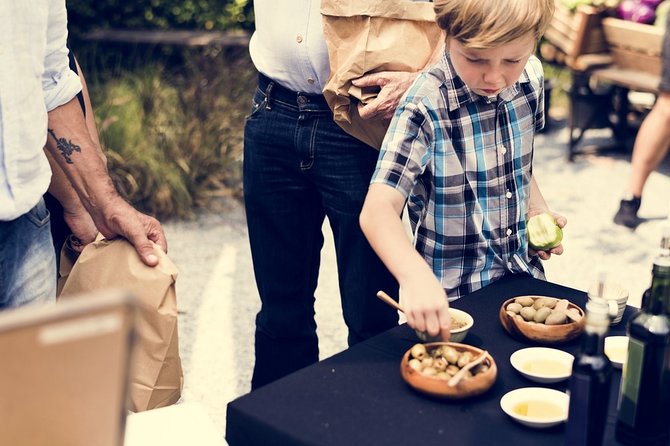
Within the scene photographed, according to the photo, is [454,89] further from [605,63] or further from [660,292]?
[605,63]

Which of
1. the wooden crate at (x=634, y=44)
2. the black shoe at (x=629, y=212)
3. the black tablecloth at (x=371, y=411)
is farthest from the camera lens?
the wooden crate at (x=634, y=44)

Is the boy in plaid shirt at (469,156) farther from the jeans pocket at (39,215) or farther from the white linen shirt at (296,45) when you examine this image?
the jeans pocket at (39,215)

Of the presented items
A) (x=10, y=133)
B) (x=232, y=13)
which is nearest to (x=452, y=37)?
(x=10, y=133)

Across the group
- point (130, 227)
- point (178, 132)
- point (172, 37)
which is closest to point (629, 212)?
point (178, 132)

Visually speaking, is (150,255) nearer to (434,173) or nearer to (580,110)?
(434,173)

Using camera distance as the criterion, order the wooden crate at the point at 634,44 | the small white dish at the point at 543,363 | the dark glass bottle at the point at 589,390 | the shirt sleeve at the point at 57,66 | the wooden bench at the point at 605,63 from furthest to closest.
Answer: the wooden bench at the point at 605,63, the wooden crate at the point at 634,44, the shirt sleeve at the point at 57,66, the small white dish at the point at 543,363, the dark glass bottle at the point at 589,390

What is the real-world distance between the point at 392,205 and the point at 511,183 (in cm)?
43

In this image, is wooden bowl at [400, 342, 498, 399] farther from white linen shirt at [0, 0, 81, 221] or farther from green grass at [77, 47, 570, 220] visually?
green grass at [77, 47, 570, 220]

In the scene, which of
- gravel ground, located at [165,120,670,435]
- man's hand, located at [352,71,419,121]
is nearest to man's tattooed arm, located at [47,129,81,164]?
man's hand, located at [352,71,419,121]

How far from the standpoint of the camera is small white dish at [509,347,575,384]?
1.77 m

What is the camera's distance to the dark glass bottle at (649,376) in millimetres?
1535

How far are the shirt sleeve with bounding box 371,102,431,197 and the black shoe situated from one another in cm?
346

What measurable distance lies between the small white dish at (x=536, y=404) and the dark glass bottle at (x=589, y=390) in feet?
0.40

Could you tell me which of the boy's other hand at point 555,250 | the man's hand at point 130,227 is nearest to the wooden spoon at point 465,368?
the boy's other hand at point 555,250
